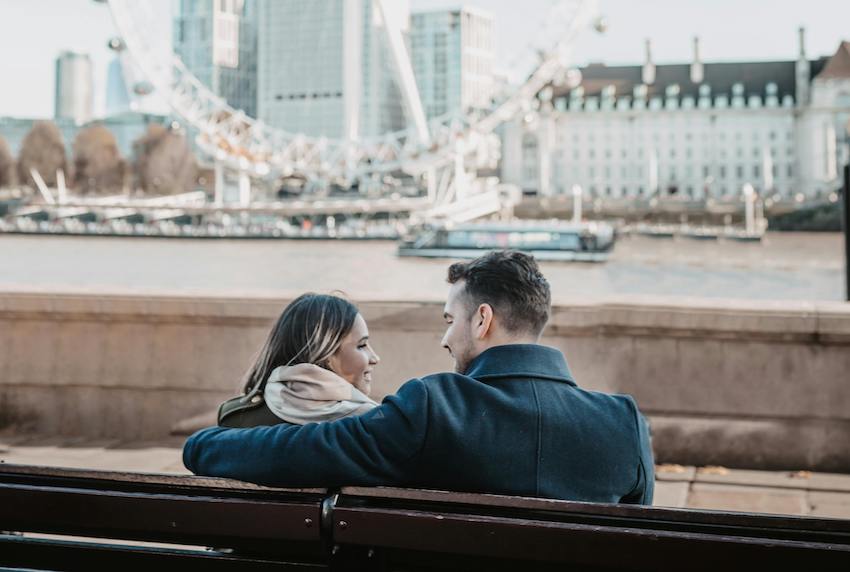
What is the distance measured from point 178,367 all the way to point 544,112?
208 ft

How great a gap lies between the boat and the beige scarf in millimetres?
27081

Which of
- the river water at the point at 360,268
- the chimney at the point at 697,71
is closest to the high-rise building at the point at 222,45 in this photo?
the river water at the point at 360,268

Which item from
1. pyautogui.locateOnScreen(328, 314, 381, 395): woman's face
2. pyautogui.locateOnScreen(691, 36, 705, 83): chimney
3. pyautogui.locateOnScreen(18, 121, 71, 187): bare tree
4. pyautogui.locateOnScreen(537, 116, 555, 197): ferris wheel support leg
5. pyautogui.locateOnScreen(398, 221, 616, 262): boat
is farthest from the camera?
pyautogui.locateOnScreen(691, 36, 705, 83): chimney

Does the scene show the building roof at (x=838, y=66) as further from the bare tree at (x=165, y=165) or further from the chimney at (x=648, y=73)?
the bare tree at (x=165, y=165)

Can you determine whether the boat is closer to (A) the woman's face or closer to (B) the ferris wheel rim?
(B) the ferris wheel rim

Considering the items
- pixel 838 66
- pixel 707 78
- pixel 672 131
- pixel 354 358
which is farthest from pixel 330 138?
pixel 354 358

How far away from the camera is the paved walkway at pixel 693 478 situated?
3.22 m

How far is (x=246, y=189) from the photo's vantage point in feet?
147

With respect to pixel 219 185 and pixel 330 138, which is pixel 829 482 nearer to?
pixel 330 138

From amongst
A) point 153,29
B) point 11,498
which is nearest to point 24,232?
point 153,29

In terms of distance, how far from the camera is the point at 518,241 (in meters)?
29.5

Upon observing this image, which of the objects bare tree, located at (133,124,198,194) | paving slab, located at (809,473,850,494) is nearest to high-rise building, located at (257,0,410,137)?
bare tree, located at (133,124,198,194)

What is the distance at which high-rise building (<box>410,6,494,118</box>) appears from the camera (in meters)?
39.9

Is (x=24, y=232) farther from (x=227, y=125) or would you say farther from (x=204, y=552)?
(x=204, y=552)
